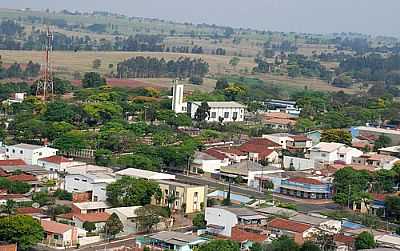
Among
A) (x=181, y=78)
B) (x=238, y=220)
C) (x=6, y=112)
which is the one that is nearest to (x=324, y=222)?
(x=238, y=220)

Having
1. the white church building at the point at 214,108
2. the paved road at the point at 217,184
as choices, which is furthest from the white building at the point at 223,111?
the paved road at the point at 217,184

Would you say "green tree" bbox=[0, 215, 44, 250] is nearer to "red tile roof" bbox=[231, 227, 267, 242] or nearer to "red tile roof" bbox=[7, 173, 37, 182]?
"red tile roof" bbox=[231, 227, 267, 242]

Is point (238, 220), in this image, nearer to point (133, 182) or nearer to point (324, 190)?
point (133, 182)

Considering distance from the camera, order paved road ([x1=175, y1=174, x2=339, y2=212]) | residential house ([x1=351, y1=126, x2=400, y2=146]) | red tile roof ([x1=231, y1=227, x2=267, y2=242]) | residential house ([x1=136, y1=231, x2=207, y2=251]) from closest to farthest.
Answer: residential house ([x1=136, y1=231, x2=207, y2=251]) < red tile roof ([x1=231, y1=227, x2=267, y2=242]) < paved road ([x1=175, y1=174, x2=339, y2=212]) < residential house ([x1=351, y1=126, x2=400, y2=146])

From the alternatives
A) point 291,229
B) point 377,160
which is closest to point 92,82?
point 377,160

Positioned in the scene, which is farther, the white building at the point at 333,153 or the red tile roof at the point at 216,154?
the white building at the point at 333,153

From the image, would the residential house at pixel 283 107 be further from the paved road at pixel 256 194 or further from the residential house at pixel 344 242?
the residential house at pixel 344 242

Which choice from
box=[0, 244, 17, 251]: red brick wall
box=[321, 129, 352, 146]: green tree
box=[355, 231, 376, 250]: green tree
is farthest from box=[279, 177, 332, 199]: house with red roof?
box=[0, 244, 17, 251]: red brick wall
